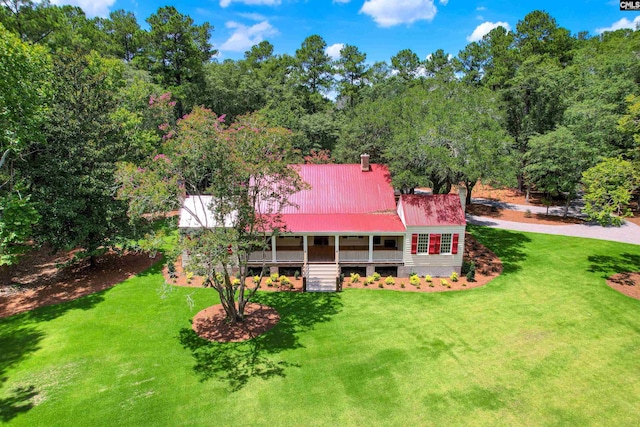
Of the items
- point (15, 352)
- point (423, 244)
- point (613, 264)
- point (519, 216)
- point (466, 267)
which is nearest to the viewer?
point (15, 352)

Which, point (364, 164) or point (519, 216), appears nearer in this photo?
point (364, 164)

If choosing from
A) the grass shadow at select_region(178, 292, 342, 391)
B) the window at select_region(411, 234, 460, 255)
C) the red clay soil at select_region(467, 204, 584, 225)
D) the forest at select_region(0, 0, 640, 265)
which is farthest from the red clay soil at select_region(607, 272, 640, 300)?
the grass shadow at select_region(178, 292, 342, 391)

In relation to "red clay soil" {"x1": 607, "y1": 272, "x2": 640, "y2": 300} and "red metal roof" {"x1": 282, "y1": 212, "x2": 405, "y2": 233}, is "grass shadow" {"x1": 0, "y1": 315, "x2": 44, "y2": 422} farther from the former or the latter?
"red clay soil" {"x1": 607, "y1": 272, "x2": 640, "y2": 300}

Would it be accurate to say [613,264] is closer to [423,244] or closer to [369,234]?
[423,244]

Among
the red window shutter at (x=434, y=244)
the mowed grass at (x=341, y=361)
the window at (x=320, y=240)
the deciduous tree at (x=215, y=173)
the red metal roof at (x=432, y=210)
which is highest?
the deciduous tree at (x=215, y=173)

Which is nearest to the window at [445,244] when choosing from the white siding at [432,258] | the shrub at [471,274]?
the white siding at [432,258]

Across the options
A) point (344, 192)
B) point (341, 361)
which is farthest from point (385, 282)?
point (341, 361)

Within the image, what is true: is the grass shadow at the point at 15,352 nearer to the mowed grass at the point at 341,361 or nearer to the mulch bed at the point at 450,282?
the mowed grass at the point at 341,361
